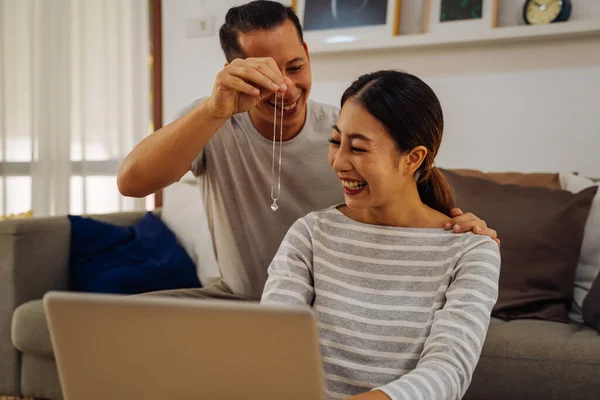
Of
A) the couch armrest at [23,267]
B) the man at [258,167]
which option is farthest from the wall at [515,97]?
the couch armrest at [23,267]

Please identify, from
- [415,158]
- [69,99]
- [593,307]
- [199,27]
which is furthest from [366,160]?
[69,99]

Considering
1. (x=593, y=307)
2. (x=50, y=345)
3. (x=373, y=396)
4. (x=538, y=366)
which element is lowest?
(x=50, y=345)

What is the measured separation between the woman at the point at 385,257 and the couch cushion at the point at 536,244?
905mm

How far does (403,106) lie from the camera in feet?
3.58

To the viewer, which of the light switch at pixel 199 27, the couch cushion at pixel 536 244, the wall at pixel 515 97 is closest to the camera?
the couch cushion at pixel 536 244

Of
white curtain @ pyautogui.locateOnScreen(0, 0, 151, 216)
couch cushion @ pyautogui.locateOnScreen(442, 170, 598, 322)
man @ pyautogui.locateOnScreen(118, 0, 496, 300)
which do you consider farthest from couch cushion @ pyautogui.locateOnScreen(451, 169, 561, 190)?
white curtain @ pyautogui.locateOnScreen(0, 0, 151, 216)

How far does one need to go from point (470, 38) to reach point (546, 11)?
297mm

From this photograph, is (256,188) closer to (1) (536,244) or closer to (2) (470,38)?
(1) (536,244)

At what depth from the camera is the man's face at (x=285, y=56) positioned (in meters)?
1.46

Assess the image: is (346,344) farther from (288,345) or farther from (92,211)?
(92,211)

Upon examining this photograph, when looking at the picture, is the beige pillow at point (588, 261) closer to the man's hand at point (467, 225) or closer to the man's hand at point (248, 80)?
the man's hand at point (467, 225)

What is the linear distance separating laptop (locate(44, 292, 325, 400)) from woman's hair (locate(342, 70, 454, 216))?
59 cm

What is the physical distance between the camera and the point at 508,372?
170cm

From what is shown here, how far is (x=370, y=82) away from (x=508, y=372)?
38.3 inches
